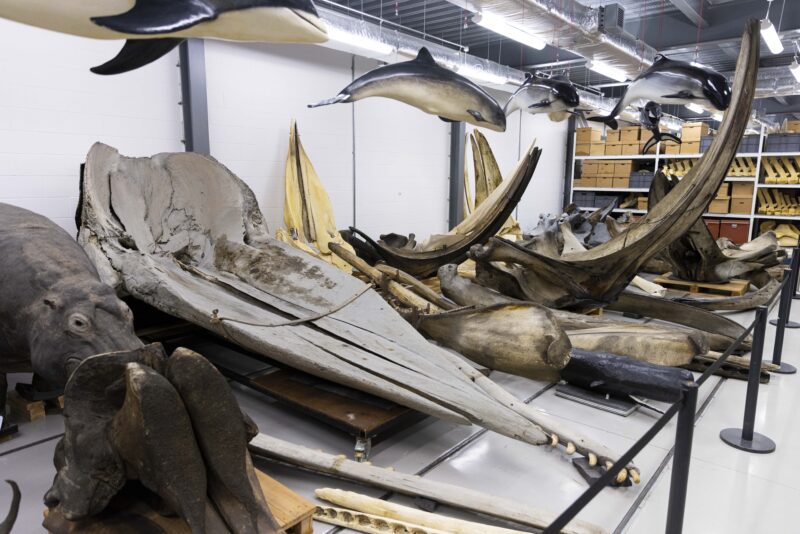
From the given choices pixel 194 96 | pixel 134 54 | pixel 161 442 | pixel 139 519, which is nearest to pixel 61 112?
pixel 194 96

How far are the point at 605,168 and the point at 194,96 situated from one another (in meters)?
9.11

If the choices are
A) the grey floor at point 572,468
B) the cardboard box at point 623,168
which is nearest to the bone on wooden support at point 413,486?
the grey floor at point 572,468

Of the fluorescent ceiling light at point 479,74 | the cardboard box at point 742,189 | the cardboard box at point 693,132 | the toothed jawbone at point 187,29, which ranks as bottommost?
the cardboard box at point 742,189

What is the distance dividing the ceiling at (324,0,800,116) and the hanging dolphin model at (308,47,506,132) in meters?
2.37

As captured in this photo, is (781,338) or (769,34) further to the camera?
(769,34)

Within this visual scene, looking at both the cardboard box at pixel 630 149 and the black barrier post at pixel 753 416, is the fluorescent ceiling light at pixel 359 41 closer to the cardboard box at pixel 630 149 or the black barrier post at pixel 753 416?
the black barrier post at pixel 753 416

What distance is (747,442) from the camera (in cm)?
284

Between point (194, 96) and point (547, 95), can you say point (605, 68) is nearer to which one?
point (547, 95)

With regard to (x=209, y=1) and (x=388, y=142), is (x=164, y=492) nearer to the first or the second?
(x=209, y=1)

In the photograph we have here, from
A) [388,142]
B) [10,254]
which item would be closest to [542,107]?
[388,142]

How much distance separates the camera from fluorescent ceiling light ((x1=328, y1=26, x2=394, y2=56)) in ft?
18.2

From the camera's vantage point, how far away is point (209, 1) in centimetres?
166

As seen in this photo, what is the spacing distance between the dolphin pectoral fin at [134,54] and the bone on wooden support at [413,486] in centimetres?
170

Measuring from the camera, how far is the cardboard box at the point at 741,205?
30.3 ft
